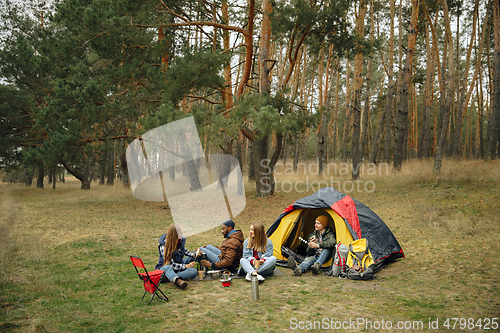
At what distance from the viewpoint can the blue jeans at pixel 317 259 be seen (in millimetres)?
6664

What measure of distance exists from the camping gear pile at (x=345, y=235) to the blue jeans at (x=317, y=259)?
23 cm

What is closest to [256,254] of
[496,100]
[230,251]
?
[230,251]

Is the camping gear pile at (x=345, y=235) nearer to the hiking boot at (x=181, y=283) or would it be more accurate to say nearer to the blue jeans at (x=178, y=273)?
the blue jeans at (x=178, y=273)

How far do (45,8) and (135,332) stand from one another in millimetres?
27005

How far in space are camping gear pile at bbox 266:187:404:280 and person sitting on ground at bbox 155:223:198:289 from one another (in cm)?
224

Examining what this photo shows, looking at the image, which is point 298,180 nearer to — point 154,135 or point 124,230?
point 154,135

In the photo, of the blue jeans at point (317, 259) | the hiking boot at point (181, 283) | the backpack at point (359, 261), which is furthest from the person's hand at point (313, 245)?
the hiking boot at point (181, 283)

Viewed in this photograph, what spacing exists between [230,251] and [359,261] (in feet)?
7.73

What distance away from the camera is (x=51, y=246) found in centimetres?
856

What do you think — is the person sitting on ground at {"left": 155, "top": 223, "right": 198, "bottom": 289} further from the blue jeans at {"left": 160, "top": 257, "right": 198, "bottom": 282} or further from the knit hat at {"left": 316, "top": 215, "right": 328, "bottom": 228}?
the knit hat at {"left": 316, "top": 215, "right": 328, "bottom": 228}

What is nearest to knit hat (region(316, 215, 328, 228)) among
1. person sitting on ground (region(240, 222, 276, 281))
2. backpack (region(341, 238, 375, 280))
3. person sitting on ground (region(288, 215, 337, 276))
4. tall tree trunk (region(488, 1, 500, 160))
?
person sitting on ground (region(288, 215, 337, 276))

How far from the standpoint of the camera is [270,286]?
19.0 ft

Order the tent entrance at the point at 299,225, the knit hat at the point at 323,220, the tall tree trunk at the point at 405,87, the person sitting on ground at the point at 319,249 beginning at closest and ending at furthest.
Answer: the person sitting on ground at the point at 319,249, the knit hat at the point at 323,220, the tent entrance at the point at 299,225, the tall tree trunk at the point at 405,87

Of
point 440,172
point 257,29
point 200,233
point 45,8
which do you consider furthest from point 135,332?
point 45,8
